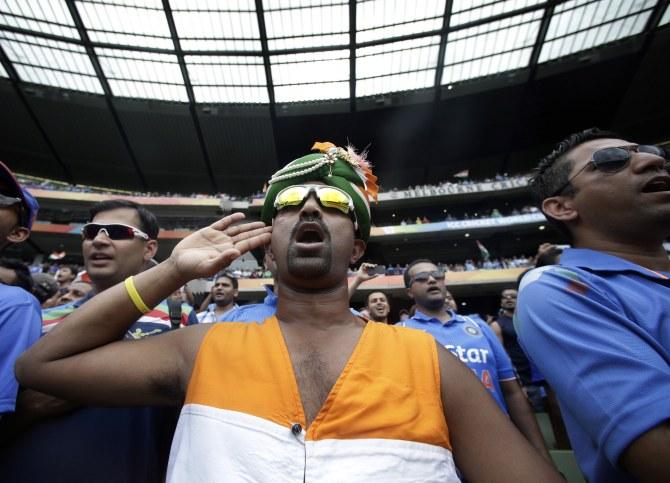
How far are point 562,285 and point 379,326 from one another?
68cm

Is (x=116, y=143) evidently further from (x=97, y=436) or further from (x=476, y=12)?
(x=97, y=436)

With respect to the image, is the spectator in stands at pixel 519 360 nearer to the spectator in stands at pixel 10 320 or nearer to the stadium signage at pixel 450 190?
the spectator in stands at pixel 10 320

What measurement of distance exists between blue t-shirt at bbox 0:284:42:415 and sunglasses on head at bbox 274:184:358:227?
106 cm

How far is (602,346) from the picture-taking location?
112 centimetres

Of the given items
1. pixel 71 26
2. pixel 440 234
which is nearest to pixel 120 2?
pixel 71 26

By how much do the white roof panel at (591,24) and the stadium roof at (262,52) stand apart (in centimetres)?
5

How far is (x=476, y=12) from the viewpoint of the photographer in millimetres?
17172

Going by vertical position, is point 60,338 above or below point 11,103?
below

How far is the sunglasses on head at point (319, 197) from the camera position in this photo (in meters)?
1.61

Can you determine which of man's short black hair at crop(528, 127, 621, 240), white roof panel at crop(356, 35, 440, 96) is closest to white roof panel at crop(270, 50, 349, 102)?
white roof panel at crop(356, 35, 440, 96)

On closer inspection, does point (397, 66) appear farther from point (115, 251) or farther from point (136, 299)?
point (136, 299)

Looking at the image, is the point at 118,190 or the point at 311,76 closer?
the point at 311,76

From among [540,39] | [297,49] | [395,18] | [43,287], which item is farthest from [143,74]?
[540,39]

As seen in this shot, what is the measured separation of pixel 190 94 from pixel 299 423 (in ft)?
75.7
